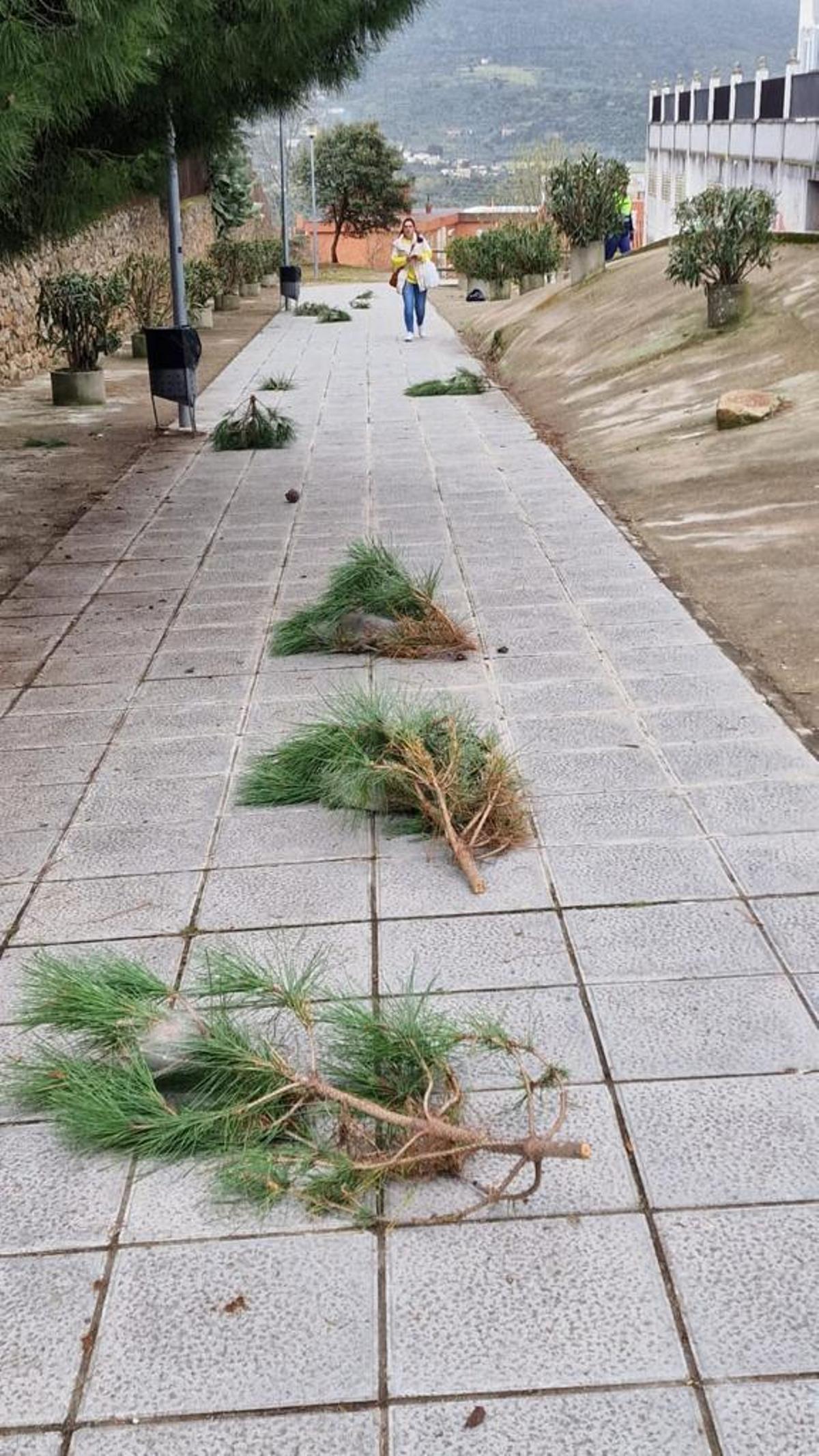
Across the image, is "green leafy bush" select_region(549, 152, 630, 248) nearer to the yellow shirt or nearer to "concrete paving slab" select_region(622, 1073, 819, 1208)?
the yellow shirt

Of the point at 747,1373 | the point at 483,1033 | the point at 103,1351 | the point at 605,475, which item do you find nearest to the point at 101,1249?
the point at 103,1351

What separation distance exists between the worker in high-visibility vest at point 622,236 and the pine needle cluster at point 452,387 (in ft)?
23.6

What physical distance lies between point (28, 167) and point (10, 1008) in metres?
4.39

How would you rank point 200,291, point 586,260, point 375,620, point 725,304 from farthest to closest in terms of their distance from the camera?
1. point 200,291
2. point 586,260
3. point 725,304
4. point 375,620

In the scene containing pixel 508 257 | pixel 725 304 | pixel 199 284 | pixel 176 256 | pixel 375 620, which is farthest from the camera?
pixel 508 257

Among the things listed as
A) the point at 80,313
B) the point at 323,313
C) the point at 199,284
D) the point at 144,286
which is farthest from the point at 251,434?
the point at 323,313

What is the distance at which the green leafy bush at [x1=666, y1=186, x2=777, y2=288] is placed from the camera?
1394 cm

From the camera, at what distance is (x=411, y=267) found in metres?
19.3

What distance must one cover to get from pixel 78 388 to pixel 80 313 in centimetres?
92

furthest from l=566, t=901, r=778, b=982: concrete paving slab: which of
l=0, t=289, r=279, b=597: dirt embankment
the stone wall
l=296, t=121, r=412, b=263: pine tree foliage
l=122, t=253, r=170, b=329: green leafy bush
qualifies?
l=296, t=121, r=412, b=263: pine tree foliage

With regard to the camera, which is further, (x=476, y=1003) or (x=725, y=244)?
(x=725, y=244)

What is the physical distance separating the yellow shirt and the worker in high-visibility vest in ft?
11.4

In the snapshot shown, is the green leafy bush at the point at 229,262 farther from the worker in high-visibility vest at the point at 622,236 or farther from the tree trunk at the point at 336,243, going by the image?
the tree trunk at the point at 336,243

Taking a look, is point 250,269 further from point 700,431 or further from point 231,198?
point 700,431
